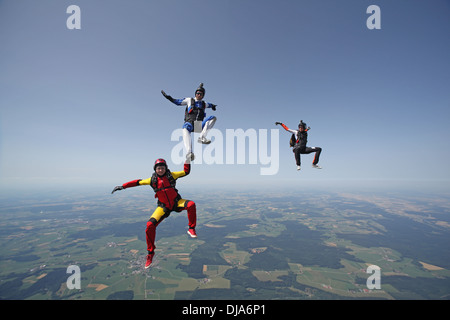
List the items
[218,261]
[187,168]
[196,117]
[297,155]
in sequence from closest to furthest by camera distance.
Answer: [187,168], [196,117], [297,155], [218,261]

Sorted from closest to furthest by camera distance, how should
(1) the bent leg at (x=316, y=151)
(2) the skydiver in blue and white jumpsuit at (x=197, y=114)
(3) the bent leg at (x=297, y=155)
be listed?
1. (2) the skydiver in blue and white jumpsuit at (x=197, y=114)
2. (1) the bent leg at (x=316, y=151)
3. (3) the bent leg at (x=297, y=155)

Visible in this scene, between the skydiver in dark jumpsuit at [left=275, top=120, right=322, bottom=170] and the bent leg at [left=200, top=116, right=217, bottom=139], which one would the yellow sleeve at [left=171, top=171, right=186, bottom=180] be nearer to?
the bent leg at [left=200, top=116, right=217, bottom=139]

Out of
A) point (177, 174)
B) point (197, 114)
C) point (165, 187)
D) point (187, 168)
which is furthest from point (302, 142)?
point (165, 187)

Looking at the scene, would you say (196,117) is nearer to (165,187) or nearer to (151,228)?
(165,187)

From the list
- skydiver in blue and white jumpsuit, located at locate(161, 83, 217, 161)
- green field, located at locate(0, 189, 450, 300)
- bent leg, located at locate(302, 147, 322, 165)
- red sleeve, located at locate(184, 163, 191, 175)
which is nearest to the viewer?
red sleeve, located at locate(184, 163, 191, 175)

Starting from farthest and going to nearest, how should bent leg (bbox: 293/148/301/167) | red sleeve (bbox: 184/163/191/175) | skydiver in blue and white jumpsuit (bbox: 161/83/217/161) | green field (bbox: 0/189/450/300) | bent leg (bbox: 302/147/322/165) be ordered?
1. green field (bbox: 0/189/450/300)
2. bent leg (bbox: 293/148/301/167)
3. bent leg (bbox: 302/147/322/165)
4. skydiver in blue and white jumpsuit (bbox: 161/83/217/161)
5. red sleeve (bbox: 184/163/191/175)

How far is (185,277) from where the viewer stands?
176ft

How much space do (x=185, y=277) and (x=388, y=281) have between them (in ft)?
233

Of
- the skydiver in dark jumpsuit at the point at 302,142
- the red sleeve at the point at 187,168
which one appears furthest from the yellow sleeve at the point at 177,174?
the skydiver in dark jumpsuit at the point at 302,142

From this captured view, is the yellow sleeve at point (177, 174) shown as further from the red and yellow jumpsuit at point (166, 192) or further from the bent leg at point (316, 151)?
the bent leg at point (316, 151)

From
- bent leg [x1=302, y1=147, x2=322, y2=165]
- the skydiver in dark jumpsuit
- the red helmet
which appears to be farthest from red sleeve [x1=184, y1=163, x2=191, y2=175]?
bent leg [x1=302, y1=147, x2=322, y2=165]

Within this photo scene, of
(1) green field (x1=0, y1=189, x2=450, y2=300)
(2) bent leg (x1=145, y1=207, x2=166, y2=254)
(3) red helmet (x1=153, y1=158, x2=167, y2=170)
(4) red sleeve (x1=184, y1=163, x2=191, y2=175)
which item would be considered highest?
(3) red helmet (x1=153, y1=158, x2=167, y2=170)
